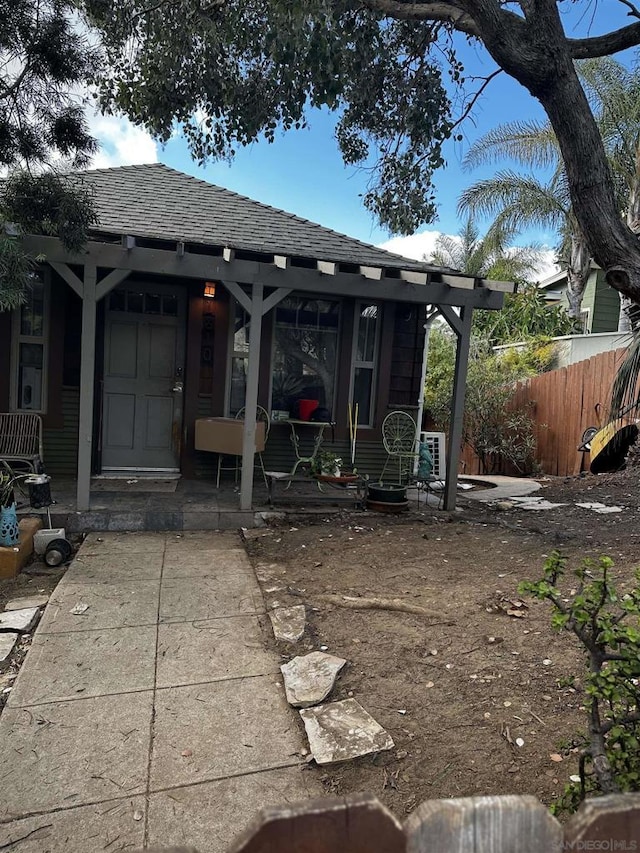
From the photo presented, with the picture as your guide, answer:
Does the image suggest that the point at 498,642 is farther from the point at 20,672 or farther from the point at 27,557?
the point at 27,557

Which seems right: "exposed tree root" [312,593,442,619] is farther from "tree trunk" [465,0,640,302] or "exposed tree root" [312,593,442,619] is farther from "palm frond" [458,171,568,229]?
"palm frond" [458,171,568,229]

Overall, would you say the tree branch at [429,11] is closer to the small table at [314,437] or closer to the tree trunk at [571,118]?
the tree trunk at [571,118]

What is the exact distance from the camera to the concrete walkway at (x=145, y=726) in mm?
1905

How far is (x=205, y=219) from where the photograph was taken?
7.11 metres

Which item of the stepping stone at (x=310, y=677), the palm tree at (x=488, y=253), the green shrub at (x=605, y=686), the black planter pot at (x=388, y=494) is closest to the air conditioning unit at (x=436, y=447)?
the black planter pot at (x=388, y=494)

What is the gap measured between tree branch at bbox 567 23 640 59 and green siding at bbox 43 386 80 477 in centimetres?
595

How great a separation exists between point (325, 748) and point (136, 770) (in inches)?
28.5

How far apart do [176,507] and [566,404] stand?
771 centimetres

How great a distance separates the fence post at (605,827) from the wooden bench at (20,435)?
6368 millimetres

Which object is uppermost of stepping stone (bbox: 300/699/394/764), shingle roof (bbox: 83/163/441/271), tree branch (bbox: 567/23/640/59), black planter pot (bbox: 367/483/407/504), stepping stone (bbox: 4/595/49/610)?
tree branch (bbox: 567/23/640/59)

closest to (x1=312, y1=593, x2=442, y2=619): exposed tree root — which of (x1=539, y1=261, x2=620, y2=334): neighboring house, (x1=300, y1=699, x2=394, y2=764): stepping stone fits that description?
(x1=300, y1=699, x2=394, y2=764): stepping stone

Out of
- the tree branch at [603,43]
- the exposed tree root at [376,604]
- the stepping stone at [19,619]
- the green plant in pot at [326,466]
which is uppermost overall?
the tree branch at [603,43]

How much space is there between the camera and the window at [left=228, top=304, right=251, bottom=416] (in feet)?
23.4

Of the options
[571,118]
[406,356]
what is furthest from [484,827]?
[406,356]
